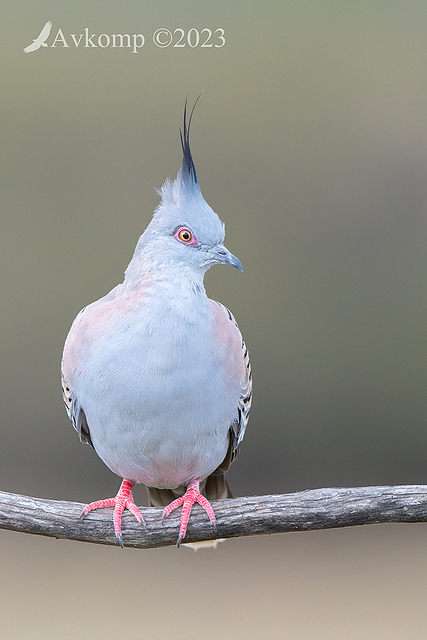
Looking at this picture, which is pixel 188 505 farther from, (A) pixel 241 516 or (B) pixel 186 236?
(B) pixel 186 236

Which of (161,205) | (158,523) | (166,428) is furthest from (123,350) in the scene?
(158,523)

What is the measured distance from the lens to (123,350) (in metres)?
1.41

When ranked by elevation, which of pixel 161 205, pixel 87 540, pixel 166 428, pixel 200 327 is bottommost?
pixel 87 540

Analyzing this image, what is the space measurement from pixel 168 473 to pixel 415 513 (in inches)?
25.7

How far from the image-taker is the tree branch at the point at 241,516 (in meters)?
1.59

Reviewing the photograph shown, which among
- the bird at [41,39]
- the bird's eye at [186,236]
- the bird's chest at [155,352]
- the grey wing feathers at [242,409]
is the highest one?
the bird at [41,39]

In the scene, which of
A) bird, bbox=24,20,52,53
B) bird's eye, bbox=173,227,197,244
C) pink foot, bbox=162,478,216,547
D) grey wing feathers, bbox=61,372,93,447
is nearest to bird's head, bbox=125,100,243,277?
bird's eye, bbox=173,227,197,244

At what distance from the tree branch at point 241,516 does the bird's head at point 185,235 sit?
651 mm

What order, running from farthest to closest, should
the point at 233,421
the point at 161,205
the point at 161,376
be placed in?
the point at 233,421, the point at 161,205, the point at 161,376

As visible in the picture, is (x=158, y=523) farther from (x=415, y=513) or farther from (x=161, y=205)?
(x=161, y=205)

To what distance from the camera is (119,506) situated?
167cm

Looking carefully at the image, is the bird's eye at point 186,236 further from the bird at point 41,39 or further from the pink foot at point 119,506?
the bird at point 41,39

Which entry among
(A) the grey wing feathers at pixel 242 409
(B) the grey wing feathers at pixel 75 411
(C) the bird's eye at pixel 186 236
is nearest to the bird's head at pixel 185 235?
(C) the bird's eye at pixel 186 236

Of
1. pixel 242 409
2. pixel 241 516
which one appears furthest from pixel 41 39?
pixel 241 516
